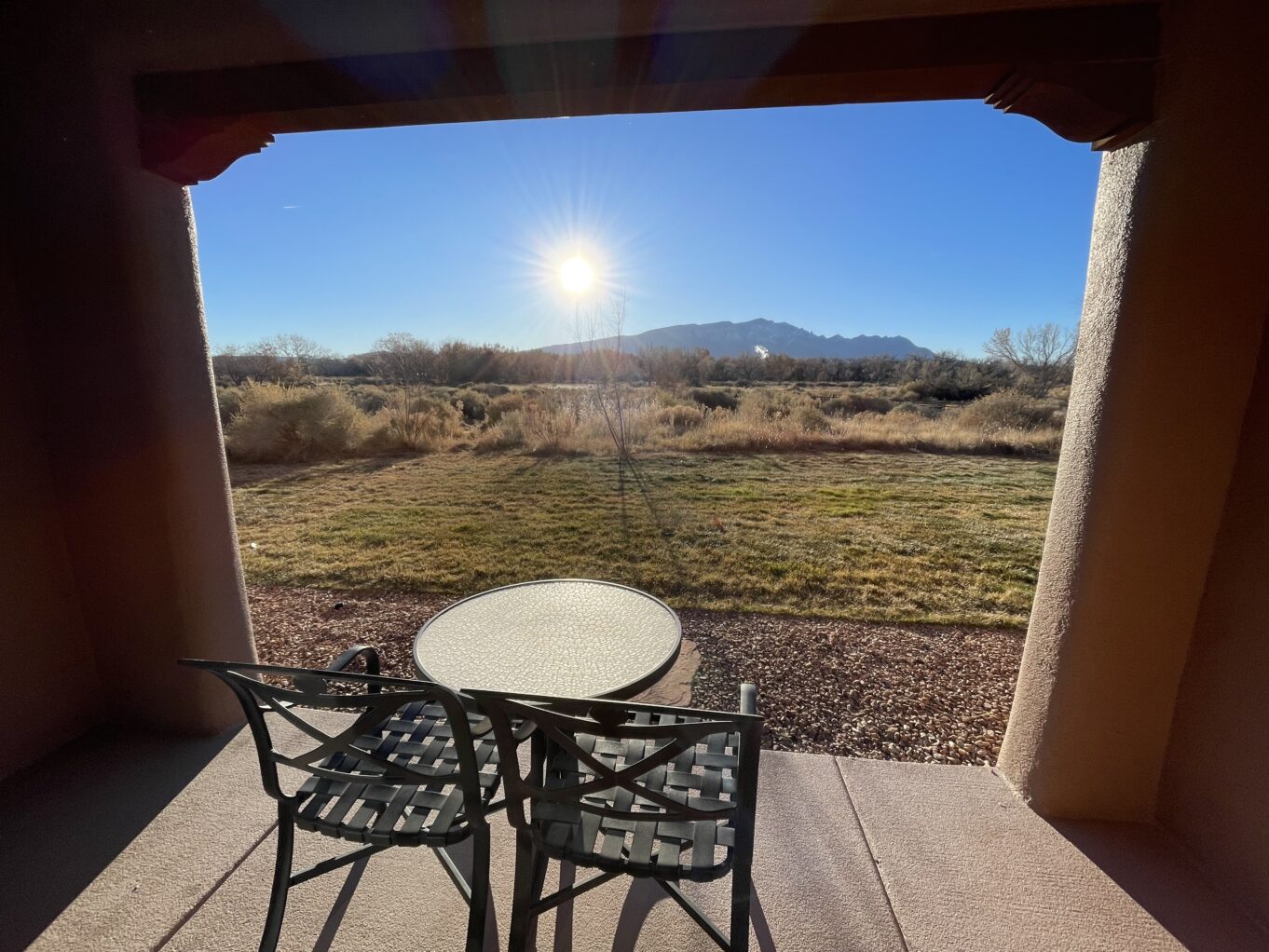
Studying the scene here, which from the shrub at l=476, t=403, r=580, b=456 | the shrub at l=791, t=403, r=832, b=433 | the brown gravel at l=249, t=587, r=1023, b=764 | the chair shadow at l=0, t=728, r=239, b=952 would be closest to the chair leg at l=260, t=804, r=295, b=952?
the chair shadow at l=0, t=728, r=239, b=952

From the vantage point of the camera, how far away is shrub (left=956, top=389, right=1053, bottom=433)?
429 inches

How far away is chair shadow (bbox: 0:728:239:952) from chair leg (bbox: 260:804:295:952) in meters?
0.69

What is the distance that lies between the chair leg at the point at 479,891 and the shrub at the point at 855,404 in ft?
43.3

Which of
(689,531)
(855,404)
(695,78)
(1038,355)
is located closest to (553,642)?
(695,78)

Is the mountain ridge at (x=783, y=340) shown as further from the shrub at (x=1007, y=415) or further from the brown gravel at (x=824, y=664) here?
the brown gravel at (x=824, y=664)

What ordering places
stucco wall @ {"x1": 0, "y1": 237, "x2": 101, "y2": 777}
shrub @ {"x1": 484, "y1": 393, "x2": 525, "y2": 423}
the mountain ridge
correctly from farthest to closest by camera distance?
the mountain ridge → shrub @ {"x1": 484, "y1": 393, "x2": 525, "y2": 423} → stucco wall @ {"x1": 0, "y1": 237, "x2": 101, "y2": 777}

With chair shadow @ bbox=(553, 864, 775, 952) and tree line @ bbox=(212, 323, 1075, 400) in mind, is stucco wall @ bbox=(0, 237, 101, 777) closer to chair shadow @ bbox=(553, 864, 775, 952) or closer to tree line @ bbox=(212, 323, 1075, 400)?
chair shadow @ bbox=(553, 864, 775, 952)

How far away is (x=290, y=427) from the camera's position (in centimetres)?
855

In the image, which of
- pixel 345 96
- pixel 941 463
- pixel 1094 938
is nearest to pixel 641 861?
pixel 1094 938

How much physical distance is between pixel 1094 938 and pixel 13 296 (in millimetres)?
3849

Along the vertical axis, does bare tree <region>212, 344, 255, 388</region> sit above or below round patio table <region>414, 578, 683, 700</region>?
above

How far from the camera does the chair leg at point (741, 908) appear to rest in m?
1.03

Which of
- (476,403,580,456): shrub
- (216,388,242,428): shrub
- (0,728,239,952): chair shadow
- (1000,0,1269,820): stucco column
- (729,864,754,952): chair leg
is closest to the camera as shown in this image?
(729,864,754,952): chair leg

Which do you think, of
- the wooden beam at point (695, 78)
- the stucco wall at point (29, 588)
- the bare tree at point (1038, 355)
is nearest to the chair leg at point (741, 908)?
the wooden beam at point (695, 78)
